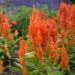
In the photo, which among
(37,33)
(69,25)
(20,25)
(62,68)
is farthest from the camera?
(20,25)

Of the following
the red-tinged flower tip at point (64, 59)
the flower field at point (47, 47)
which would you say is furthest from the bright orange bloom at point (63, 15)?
the red-tinged flower tip at point (64, 59)

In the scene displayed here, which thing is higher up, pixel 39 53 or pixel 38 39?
pixel 38 39

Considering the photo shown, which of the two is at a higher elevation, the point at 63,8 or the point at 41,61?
the point at 63,8

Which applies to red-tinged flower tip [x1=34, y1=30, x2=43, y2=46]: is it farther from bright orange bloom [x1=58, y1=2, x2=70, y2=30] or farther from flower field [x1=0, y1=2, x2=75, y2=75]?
bright orange bloom [x1=58, y1=2, x2=70, y2=30]

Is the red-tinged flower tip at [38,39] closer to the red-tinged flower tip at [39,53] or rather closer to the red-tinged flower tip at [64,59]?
the red-tinged flower tip at [39,53]

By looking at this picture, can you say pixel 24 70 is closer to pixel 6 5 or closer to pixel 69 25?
pixel 69 25

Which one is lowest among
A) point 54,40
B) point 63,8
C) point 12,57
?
point 12,57

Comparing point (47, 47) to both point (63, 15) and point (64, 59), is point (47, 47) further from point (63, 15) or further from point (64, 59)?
point (63, 15)

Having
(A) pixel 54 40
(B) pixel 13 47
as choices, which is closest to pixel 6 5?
(B) pixel 13 47

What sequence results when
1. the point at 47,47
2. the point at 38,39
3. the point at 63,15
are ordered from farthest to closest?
1. the point at 63,15
2. the point at 47,47
3. the point at 38,39

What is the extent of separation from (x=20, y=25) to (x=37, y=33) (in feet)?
12.3

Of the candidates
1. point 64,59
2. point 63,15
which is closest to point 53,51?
point 64,59

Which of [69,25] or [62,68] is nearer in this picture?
[62,68]

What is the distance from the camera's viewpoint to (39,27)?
3652 millimetres
